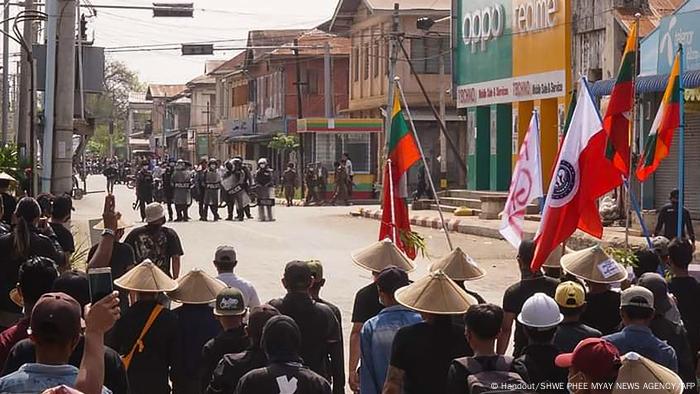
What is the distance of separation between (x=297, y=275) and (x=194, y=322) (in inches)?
28.6

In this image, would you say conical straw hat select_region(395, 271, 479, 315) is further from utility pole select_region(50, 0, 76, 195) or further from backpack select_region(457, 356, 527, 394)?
utility pole select_region(50, 0, 76, 195)

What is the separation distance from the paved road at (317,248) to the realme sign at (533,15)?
7.10 metres

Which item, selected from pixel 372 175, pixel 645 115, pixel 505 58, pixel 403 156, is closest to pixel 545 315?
pixel 403 156

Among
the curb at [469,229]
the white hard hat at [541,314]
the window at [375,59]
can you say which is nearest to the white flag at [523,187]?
the white hard hat at [541,314]

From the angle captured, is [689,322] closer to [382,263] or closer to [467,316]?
[382,263]

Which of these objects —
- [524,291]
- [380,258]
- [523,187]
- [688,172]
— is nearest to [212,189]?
[688,172]

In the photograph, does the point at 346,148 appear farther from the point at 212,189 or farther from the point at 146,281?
the point at 146,281

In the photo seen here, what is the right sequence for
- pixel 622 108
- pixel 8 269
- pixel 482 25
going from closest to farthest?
pixel 8 269, pixel 622 108, pixel 482 25

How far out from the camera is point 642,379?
16.1 feet

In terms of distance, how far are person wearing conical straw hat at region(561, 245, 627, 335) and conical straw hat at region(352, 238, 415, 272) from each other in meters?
1.21

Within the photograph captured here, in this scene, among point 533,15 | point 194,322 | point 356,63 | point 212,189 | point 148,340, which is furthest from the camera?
point 356,63

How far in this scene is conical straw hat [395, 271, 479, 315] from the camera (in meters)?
6.48

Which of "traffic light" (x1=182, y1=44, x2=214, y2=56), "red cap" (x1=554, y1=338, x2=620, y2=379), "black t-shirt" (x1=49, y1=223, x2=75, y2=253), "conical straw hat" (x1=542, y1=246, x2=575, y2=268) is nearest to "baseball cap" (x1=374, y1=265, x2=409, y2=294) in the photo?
"conical straw hat" (x1=542, y1=246, x2=575, y2=268)

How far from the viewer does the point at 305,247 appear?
2522cm
